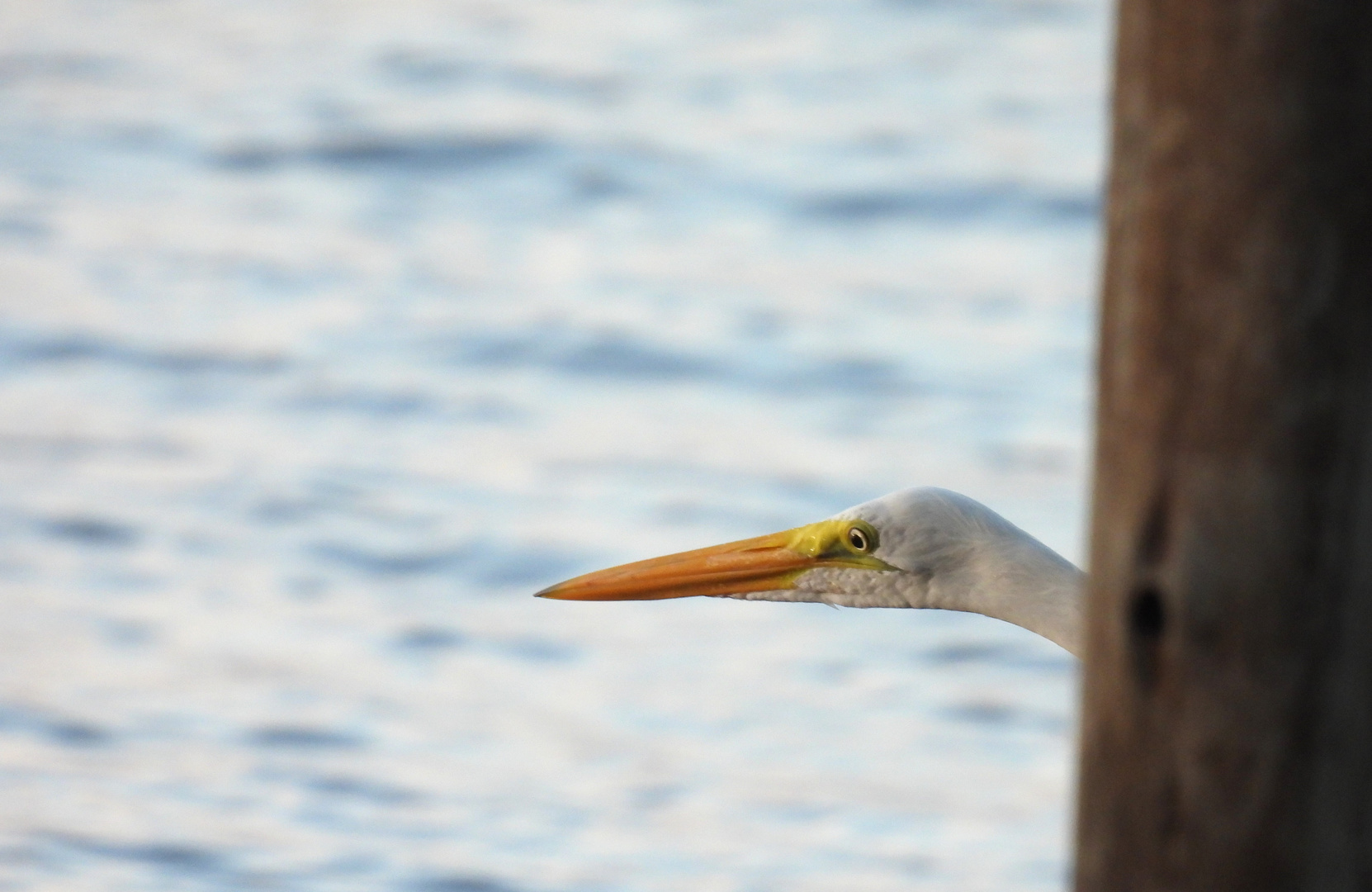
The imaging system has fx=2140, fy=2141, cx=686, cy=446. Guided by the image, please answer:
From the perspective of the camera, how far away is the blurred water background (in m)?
6.51

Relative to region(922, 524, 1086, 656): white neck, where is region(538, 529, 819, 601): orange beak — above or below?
above

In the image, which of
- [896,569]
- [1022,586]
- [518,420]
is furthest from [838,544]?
[518,420]

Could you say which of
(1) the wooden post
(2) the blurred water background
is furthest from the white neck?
(2) the blurred water background

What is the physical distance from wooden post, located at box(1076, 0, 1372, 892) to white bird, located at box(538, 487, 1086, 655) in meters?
1.32

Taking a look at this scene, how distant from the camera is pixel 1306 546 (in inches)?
76.4

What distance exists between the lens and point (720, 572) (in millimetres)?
4035

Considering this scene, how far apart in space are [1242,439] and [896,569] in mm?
1883

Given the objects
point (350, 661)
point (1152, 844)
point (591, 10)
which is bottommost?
point (1152, 844)

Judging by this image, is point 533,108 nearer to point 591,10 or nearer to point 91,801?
point 591,10

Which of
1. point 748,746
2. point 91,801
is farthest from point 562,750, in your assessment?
point 91,801

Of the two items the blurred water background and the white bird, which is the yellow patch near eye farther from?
the blurred water background

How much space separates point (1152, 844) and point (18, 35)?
13135 mm

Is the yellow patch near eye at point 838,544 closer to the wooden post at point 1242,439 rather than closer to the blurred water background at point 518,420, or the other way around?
the wooden post at point 1242,439

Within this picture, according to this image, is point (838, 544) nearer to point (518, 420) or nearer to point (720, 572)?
point (720, 572)
